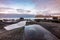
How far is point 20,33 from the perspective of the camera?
3.23 ft

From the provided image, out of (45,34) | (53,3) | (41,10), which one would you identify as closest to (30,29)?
(45,34)

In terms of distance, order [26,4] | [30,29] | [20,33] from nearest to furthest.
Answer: [20,33] < [30,29] < [26,4]

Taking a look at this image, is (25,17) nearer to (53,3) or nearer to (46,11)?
(46,11)

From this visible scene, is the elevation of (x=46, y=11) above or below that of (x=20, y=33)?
above

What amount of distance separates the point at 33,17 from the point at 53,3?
0.32 metres

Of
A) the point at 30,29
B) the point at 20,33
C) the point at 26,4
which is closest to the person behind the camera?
the point at 20,33

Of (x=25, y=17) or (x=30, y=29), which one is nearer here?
(x=30, y=29)

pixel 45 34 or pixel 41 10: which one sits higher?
pixel 41 10

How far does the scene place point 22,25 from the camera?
114cm

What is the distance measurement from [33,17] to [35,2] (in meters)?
0.19

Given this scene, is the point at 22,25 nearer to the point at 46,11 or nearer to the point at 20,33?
the point at 20,33

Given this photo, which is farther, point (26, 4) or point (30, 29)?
point (26, 4)

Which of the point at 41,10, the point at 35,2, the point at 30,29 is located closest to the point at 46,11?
the point at 41,10

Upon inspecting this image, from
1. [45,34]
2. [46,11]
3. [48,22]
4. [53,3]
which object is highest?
[53,3]
